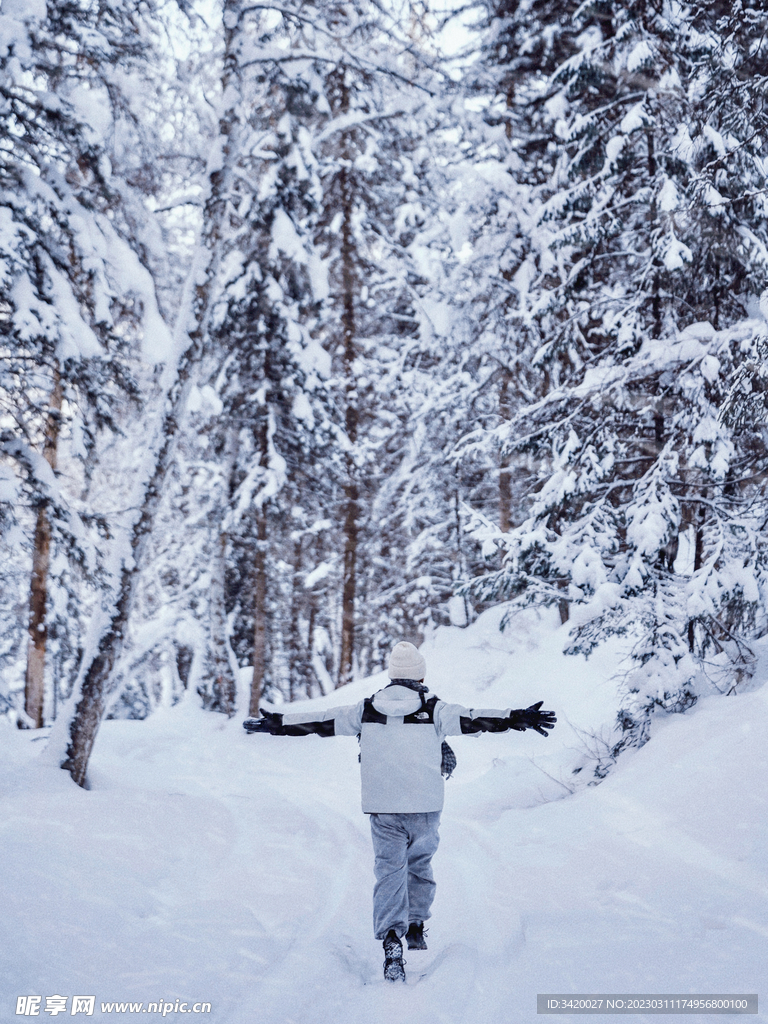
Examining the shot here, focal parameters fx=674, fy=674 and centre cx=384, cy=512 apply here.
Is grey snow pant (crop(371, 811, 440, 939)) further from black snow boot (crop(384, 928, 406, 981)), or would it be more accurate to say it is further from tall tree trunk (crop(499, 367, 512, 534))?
tall tree trunk (crop(499, 367, 512, 534))

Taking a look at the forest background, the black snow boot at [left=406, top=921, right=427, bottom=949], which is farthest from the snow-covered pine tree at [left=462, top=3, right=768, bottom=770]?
the black snow boot at [left=406, top=921, right=427, bottom=949]

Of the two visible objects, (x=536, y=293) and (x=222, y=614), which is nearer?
(x=536, y=293)

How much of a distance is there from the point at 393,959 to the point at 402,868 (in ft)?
1.58

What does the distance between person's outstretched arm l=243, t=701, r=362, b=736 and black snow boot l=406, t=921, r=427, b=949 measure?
1.29 metres

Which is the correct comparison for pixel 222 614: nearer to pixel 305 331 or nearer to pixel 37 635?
pixel 37 635

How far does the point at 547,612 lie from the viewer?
54.8 feet

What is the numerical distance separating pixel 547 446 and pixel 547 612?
29.5 ft

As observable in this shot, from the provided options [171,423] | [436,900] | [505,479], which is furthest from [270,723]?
[505,479]

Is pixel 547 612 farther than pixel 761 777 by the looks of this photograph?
Yes

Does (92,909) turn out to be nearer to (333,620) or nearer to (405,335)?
(405,335)

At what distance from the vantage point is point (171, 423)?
27.6 feet

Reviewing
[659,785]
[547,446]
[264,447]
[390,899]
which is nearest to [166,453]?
[547,446]

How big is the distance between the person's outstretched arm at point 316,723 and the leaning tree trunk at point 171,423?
176 inches

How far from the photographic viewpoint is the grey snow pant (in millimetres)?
4113
